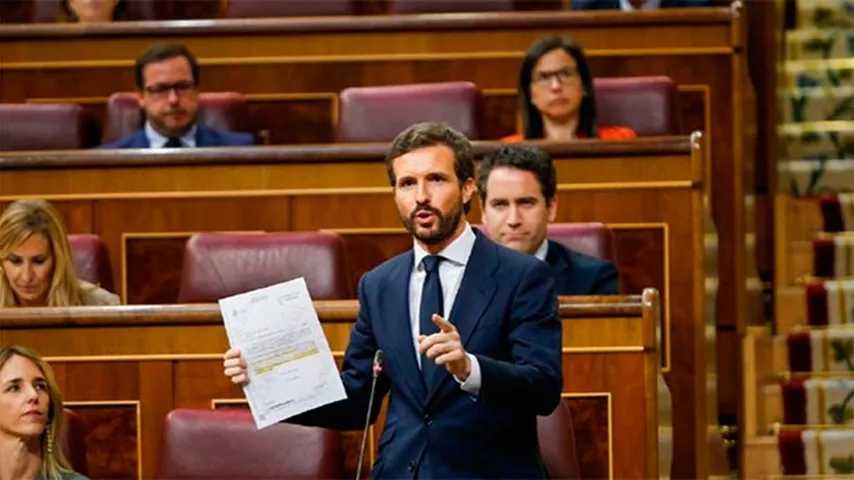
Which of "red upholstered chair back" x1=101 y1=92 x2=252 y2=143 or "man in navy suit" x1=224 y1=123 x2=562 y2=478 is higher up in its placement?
"red upholstered chair back" x1=101 y1=92 x2=252 y2=143

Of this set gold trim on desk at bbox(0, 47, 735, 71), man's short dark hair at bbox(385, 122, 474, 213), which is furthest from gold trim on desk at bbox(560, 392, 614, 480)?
gold trim on desk at bbox(0, 47, 735, 71)

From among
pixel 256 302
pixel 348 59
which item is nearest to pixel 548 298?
pixel 256 302

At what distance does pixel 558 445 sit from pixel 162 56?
3.79 feet

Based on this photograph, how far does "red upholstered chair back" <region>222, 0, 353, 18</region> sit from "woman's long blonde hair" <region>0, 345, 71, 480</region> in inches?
58.0

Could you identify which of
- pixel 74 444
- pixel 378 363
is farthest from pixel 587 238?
pixel 378 363

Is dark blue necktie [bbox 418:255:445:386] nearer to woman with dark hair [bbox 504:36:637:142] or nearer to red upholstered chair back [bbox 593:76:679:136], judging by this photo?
woman with dark hair [bbox 504:36:637:142]

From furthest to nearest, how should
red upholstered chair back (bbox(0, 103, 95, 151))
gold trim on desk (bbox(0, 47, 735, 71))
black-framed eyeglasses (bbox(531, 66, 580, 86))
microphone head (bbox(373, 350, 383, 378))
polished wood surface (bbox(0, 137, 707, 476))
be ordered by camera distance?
gold trim on desk (bbox(0, 47, 735, 71)) → red upholstered chair back (bbox(0, 103, 95, 151)) → black-framed eyeglasses (bbox(531, 66, 580, 86)) → polished wood surface (bbox(0, 137, 707, 476)) → microphone head (bbox(373, 350, 383, 378))

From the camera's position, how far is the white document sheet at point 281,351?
152cm

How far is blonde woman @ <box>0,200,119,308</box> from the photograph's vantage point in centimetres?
221

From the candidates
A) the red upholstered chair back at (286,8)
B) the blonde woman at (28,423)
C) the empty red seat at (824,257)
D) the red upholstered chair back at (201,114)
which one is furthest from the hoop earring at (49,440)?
the red upholstered chair back at (286,8)

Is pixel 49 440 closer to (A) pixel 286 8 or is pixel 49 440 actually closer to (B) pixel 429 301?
(B) pixel 429 301

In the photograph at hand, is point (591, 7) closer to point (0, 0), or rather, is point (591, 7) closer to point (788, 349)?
point (788, 349)

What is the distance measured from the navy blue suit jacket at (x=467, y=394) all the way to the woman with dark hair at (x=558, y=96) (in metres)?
1.05

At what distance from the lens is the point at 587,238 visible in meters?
2.26
